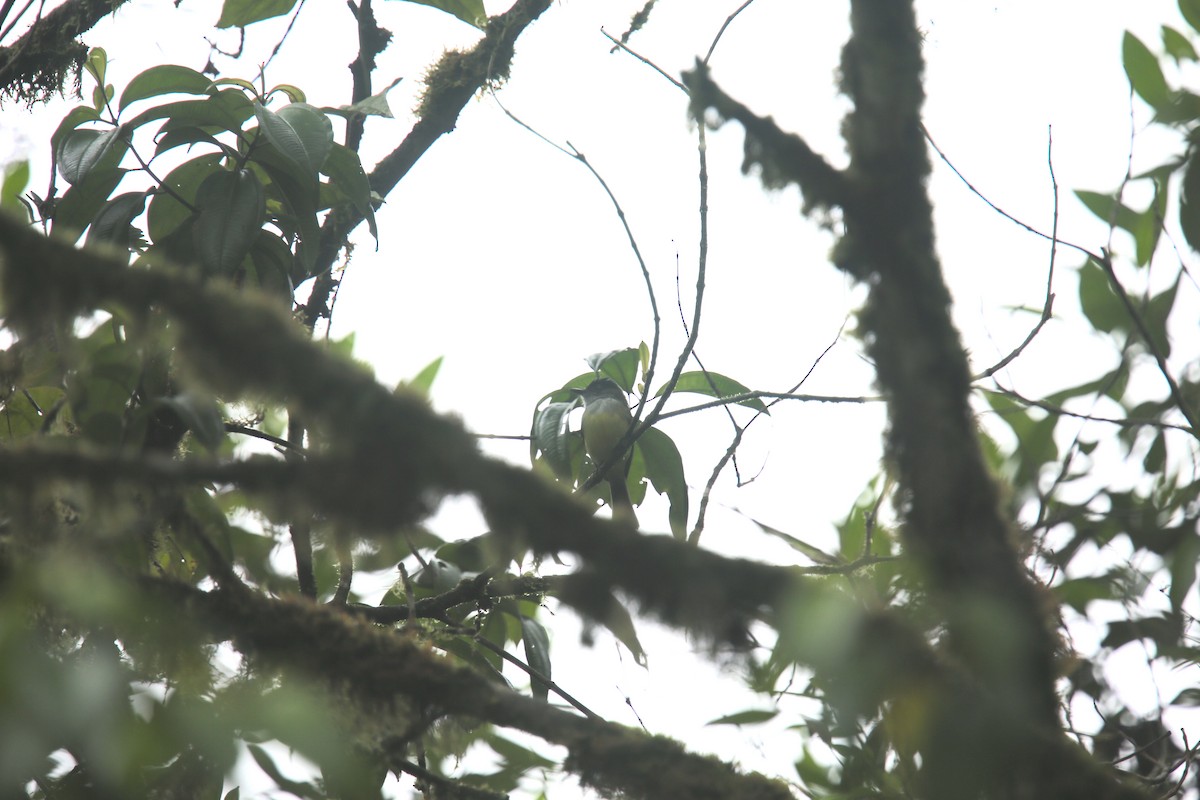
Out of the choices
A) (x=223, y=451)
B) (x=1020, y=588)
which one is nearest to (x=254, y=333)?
(x=1020, y=588)

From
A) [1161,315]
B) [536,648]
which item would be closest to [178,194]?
[536,648]

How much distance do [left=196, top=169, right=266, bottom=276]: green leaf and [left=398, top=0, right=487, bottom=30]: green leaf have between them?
2.09 ft

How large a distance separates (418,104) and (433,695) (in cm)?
203

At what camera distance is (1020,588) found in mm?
567

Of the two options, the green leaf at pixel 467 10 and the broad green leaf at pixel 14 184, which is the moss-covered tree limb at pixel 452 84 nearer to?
the green leaf at pixel 467 10

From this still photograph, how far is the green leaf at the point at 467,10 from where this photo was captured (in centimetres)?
195

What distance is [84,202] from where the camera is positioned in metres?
1.60

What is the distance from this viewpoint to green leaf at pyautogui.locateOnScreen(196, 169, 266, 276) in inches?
57.6

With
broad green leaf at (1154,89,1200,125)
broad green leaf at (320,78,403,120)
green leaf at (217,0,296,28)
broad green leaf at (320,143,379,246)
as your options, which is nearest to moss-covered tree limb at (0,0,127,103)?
green leaf at (217,0,296,28)

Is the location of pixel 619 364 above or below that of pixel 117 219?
above

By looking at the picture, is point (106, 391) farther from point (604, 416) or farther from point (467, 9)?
point (604, 416)

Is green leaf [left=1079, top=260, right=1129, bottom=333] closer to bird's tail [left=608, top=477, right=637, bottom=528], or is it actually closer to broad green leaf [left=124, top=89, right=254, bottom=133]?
bird's tail [left=608, top=477, right=637, bottom=528]

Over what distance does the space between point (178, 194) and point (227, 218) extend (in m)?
0.20

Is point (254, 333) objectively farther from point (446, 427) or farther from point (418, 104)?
point (418, 104)
